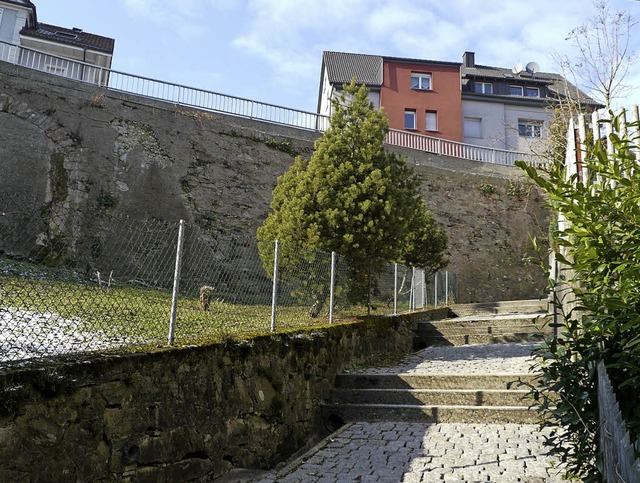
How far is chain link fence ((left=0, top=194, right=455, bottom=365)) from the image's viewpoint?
3.12m

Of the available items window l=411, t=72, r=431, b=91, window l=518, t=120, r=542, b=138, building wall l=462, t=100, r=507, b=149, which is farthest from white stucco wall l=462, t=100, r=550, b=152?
window l=411, t=72, r=431, b=91

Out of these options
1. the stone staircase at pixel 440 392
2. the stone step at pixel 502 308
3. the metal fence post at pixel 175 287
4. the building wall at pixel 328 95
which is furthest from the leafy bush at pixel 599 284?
the building wall at pixel 328 95

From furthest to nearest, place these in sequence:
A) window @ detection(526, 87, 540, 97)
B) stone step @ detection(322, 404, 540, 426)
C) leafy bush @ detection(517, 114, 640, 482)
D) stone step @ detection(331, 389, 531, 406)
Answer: window @ detection(526, 87, 540, 97)
stone step @ detection(331, 389, 531, 406)
stone step @ detection(322, 404, 540, 426)
leafy bush @ detection(517, 114, 640, 482)

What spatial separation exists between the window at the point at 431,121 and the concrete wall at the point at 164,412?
75.3 ft

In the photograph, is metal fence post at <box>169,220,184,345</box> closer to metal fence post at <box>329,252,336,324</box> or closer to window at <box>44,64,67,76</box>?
metal fence post at <box>329,252,336,324</box>

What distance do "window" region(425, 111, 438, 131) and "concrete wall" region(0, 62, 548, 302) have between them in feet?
28.4

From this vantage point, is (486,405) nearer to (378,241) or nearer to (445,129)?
(378,241)

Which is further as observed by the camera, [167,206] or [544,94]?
[544,94]

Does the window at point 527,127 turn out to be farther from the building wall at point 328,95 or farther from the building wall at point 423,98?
the building wall at point 328,95

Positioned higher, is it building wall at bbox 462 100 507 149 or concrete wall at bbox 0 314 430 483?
building wall at bbox 462 100 507 149

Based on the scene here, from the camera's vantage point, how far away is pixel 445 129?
88.6 feet

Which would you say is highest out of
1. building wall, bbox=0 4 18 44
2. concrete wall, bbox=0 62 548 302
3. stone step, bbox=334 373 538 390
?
building wall, bbox=0 4 18 44

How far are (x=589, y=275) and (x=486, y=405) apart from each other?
10.5ft

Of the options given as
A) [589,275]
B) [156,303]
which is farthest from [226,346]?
[589,275]
